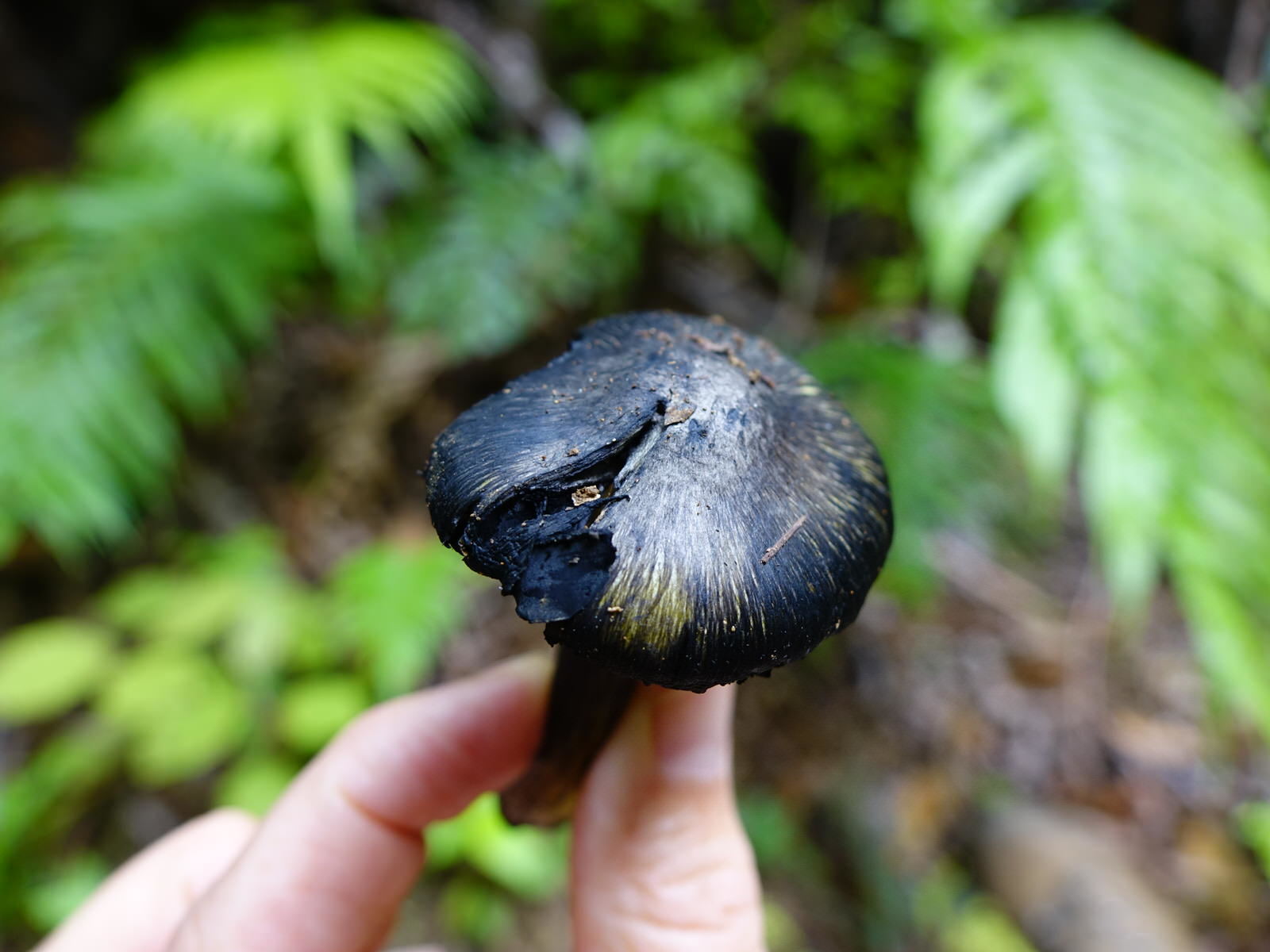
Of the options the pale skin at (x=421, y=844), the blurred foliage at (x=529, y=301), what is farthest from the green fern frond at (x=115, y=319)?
the pale skin at (x=421, y=844)

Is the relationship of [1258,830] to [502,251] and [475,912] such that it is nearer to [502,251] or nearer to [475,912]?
[475,912]

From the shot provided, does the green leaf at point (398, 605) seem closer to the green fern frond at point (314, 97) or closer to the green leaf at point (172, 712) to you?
the green leaf at point (172, 712)

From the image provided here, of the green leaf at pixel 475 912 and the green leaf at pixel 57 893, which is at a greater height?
the green leaf at pixel 57 893

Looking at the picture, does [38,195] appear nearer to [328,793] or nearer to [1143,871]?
[328,793]

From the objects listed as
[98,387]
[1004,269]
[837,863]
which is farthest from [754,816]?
[98,387]

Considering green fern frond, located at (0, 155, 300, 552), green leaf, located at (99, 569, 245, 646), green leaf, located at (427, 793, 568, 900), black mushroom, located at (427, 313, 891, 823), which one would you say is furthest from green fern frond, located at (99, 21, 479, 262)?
green leaf, located at (427, 793, 568, 900)

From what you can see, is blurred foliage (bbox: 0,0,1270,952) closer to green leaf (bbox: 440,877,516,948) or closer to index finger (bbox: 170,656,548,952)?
green leaf (bbox: 440,877,516,948)

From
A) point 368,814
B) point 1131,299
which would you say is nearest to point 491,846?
point 368,814
